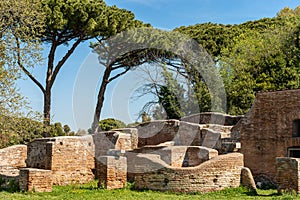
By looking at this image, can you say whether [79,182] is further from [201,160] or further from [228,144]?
[228,144]

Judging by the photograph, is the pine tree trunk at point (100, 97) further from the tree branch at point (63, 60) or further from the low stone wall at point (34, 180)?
the low stone wall at point (34, 180)

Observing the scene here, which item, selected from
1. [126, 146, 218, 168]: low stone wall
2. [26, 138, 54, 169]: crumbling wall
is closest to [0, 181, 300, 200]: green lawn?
[126, 146, 218, 168]: low stone wall

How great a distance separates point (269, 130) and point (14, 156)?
37.3 feet

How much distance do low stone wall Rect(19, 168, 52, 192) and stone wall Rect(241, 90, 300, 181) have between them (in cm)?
768

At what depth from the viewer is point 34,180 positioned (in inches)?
548

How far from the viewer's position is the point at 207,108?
30.0 meters

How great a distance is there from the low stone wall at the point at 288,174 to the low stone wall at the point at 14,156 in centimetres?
1201

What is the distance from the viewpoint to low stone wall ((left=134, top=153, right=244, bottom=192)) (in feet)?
43.0

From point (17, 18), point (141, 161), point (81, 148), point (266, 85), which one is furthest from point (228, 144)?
point (266, 85)

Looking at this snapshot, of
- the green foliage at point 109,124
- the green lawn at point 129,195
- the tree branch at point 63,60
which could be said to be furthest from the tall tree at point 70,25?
the green lawn at point 129,195

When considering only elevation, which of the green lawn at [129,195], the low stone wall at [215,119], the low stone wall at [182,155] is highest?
the low stone wall at [215,119]

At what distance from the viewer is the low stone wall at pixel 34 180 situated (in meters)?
13.8

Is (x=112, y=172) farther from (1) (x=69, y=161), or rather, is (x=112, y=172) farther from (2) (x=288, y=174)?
(2) (x=288, y=174)

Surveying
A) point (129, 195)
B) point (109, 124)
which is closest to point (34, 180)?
point (129, 195)
